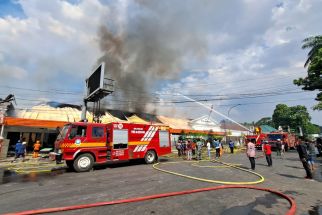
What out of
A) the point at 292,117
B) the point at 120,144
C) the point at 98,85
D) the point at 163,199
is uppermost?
the point at 292,117

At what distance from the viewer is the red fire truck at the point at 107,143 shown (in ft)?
38.7

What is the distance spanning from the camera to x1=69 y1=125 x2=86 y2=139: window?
11836 mm

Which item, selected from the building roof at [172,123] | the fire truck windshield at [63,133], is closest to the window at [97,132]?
the fire truck windshield at [63,133]

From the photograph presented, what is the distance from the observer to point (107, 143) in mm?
13234

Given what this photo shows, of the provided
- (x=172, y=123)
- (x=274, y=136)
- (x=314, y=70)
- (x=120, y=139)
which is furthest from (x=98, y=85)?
(x=172, y=123)

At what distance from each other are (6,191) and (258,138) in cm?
2704

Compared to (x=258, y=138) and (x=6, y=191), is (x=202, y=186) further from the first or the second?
(x=258, y=138)

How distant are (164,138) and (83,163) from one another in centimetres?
597

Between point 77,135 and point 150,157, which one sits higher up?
point 77,135

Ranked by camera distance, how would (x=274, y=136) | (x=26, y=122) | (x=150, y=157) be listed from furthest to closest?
(x=274, y=136) < (x=26, y=122) < (x=150, y=157)

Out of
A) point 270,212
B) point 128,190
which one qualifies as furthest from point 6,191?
point 270,212

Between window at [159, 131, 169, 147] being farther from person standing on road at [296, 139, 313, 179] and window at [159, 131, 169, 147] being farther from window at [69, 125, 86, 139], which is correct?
person standing on road at [296, 139, 313, 179]

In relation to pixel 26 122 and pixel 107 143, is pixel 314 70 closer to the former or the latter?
pixel 107 143

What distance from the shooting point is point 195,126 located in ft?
170
